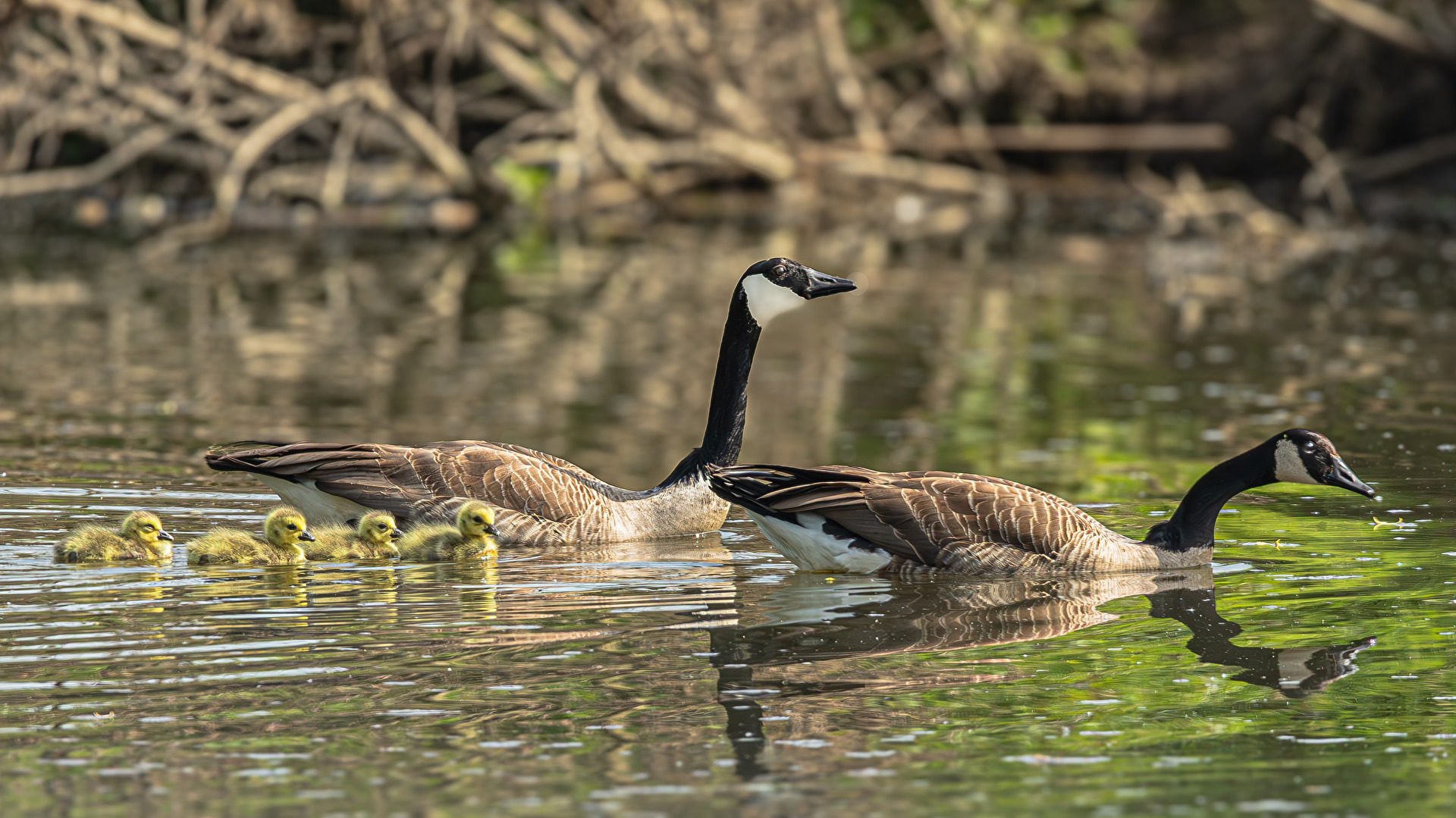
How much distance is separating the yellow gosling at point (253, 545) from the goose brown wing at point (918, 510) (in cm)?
214

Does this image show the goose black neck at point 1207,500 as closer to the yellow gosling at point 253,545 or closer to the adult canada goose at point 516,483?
the adult canada goose at point 516,483

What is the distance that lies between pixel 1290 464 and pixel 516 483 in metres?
4.16

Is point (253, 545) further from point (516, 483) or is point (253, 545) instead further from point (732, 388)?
point (732, 388)

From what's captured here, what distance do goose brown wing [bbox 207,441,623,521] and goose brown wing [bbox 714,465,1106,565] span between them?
3.78 ft

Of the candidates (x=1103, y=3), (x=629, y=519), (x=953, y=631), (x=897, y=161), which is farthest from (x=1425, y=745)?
(x=1103, y=3)

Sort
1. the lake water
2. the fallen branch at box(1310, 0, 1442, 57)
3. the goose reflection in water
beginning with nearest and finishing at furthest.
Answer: the lake water
the goose reflection in water
the fallen branch at box(1310, 0, 1442, 57)

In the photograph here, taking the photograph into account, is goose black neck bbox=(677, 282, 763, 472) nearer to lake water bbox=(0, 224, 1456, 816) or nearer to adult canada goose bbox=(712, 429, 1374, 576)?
lake water bbox=(0, 224, 1456, 816)

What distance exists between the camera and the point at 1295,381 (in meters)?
16.6

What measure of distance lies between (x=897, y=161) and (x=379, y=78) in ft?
32.1

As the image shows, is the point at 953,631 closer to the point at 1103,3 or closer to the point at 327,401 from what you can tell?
the point at 327,401

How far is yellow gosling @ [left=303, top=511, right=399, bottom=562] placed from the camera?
9.64m

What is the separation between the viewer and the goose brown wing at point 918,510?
31.0 ft

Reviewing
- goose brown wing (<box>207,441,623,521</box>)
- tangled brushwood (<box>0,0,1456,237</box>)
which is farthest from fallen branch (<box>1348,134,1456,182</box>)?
goose brown wing (<box>207,441,623,521</box>)

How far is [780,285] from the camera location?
35.5 feet
